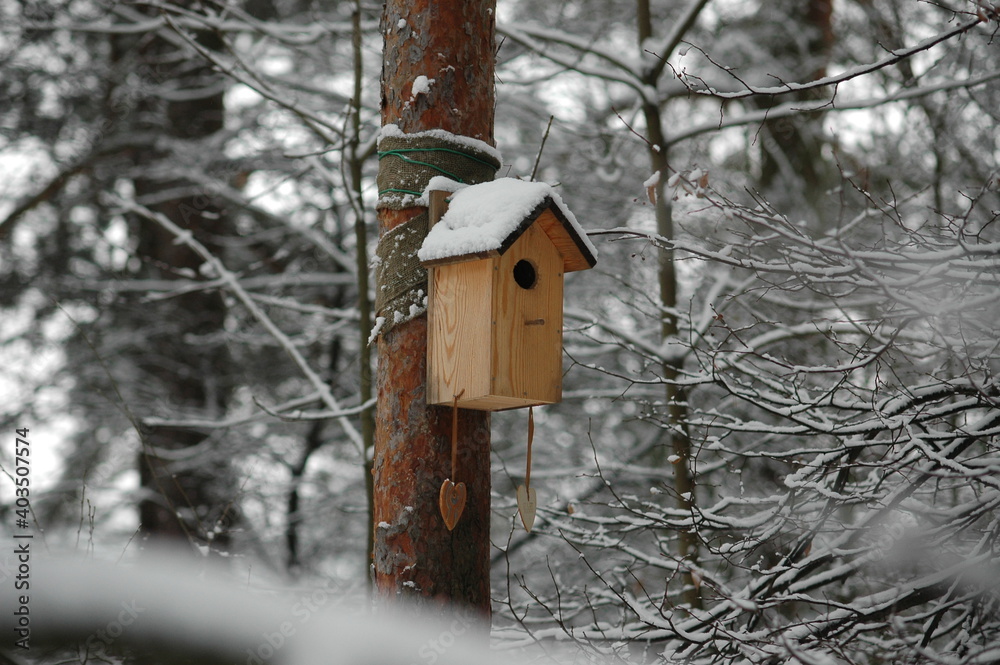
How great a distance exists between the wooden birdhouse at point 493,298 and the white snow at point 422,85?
0.94ft

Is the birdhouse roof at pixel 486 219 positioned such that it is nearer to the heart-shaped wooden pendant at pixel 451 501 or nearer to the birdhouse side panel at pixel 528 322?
the birdhouse side panel at pixel 528 322

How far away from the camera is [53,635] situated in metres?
1.64

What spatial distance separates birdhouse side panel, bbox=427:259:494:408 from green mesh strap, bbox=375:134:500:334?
62mm

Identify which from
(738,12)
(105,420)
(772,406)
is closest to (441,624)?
(772,406)

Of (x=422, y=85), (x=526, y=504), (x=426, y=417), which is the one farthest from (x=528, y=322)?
(x=422, y=85)

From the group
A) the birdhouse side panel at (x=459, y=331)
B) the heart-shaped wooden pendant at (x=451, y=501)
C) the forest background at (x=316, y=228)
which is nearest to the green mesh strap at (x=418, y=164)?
the birdhouse side panel at (x=459, y=331)

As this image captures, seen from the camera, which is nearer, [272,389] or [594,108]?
[594,108]

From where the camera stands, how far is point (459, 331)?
9.54ft

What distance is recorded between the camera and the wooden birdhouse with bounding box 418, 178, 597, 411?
9.27 ft

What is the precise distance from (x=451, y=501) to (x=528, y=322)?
0.66 m

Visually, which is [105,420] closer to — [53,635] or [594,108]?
[594,108]

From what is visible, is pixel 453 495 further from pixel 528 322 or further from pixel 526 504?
pixel 528 322

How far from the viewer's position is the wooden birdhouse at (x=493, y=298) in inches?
111

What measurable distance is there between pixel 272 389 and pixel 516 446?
2539 mm
